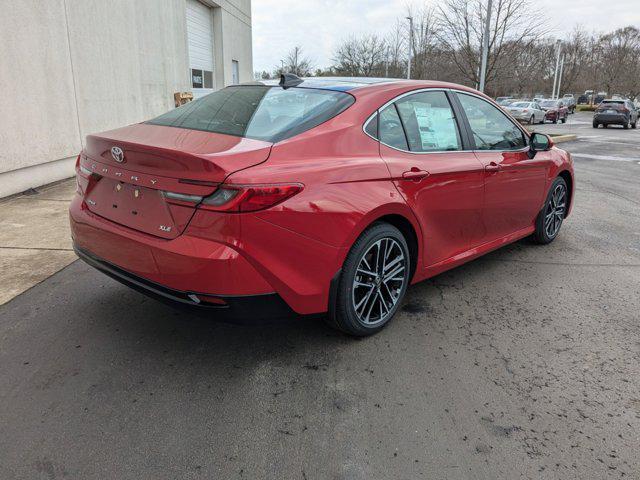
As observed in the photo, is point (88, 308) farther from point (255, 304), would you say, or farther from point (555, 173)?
point (555, 173)

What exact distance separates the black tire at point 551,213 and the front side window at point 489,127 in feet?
2.68

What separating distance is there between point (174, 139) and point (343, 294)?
1.32 metres

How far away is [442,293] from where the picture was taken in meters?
4.17

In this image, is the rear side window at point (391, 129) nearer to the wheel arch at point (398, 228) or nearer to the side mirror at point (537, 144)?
the wheel arch at point (398, 228)

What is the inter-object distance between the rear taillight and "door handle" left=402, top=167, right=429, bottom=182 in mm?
1113

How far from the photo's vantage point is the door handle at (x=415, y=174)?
3.29m

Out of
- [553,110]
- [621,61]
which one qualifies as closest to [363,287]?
[553,110]

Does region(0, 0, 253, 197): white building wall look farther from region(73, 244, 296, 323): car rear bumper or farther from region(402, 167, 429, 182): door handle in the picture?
region(402, 167, 429, 182): door handle

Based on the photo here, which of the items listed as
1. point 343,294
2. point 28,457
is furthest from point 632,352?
point 28,457

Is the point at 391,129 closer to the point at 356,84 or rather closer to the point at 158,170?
the point at 356,84

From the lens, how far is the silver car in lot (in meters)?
30.2

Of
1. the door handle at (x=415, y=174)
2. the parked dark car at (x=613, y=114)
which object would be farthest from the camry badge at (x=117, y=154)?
the parked dark car at (x=613, y=114)

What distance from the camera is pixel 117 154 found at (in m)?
2.89

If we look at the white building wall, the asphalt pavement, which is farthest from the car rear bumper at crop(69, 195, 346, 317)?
the white building wall
